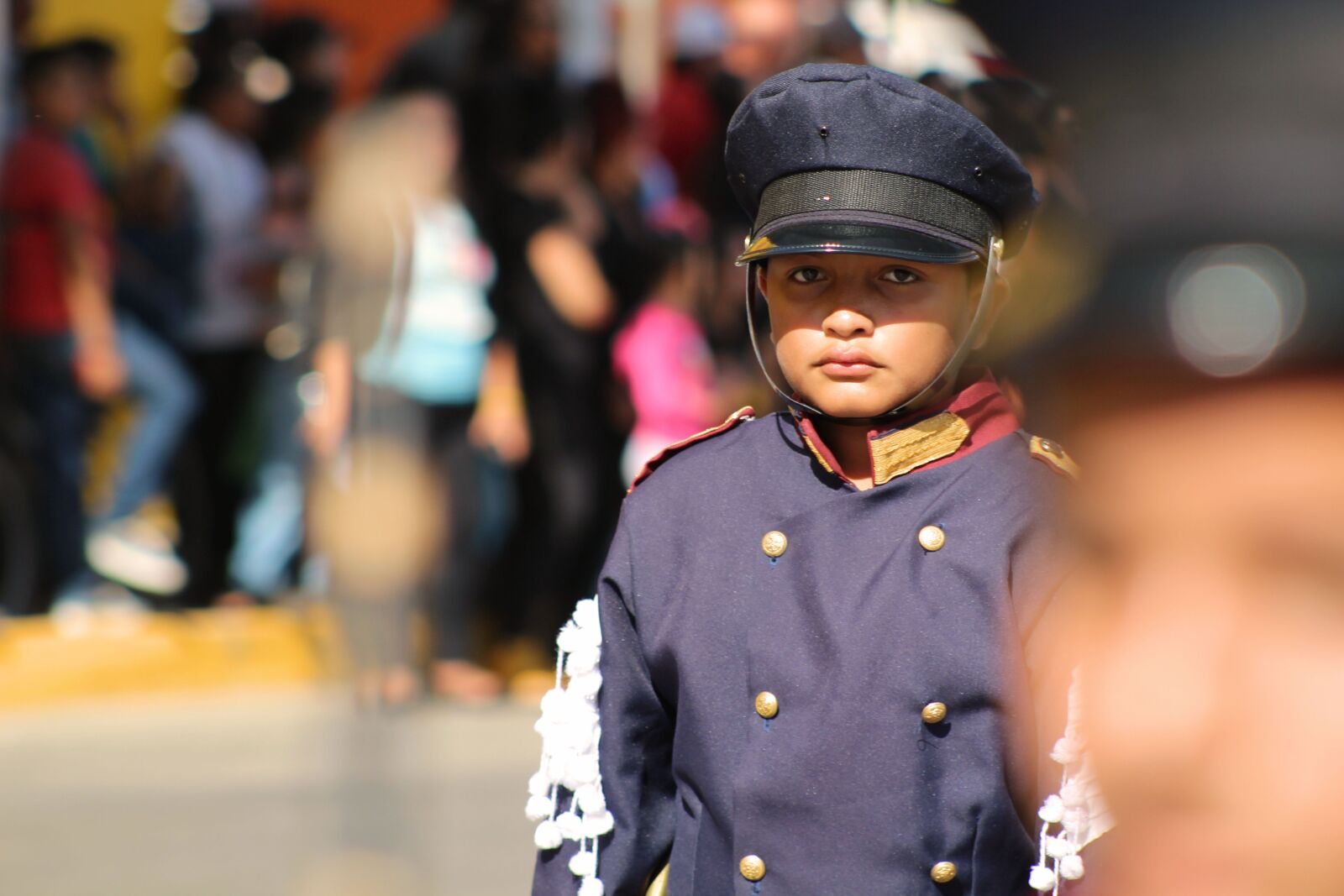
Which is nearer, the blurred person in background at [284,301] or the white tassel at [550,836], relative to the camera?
the white tassel at [550,836]

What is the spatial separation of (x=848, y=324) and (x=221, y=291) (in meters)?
5.00

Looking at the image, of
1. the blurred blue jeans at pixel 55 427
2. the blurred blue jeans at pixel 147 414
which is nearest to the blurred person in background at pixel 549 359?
the blurred blue jeans at pixel 147 414

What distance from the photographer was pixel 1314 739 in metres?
0.65

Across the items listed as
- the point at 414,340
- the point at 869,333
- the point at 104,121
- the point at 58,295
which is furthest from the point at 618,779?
the point at 104,121

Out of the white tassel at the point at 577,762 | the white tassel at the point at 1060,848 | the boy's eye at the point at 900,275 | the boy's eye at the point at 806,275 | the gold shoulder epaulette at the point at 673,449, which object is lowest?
the white tassel at the point at 577,762

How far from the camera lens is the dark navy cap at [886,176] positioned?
1.88m

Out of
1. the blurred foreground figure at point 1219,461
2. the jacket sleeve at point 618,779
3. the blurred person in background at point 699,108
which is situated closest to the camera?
the blurred foreground figure at point 1219,461

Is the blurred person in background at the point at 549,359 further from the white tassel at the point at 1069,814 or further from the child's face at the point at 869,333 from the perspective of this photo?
the white tassel at the point at 1069,814

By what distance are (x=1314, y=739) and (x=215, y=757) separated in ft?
18.2

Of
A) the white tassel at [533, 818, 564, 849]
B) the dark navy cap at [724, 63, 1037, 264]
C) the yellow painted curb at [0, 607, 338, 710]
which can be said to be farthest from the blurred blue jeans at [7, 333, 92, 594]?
the dark navy cap at [724, 63, 1037, 264]

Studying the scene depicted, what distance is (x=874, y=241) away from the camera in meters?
1.85

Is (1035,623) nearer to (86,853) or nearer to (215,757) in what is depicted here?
(86,853)

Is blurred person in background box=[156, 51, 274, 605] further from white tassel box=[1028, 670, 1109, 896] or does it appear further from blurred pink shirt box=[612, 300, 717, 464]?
white tassel box=[1028, 670, 1109, 896]

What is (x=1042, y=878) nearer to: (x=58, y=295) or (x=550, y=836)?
(x=550, y=836)
